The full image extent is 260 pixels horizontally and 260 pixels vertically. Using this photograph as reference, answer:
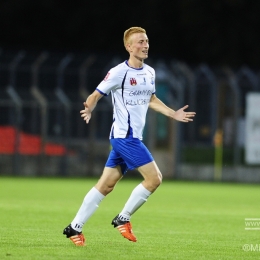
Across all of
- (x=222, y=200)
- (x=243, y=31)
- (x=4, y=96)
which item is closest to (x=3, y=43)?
(x=243, y=31)

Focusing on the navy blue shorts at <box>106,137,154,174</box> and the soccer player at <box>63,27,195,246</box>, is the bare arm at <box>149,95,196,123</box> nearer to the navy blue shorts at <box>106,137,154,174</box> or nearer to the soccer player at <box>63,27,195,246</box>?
the soccer player at <box>63,27,195,246</box>

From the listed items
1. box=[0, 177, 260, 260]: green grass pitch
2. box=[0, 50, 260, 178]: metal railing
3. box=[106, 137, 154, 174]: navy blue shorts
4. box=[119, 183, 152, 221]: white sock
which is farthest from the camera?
box=[0, 50, 260, 178]: metal railing

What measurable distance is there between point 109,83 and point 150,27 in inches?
1230

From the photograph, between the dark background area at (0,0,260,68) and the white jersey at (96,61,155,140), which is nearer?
the white jersey at (96,61,155,140)

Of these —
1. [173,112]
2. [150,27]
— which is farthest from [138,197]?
[150,27]

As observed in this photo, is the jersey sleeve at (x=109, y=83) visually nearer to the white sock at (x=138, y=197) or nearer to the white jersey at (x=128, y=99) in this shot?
the white jersey at (x=128, y=99)

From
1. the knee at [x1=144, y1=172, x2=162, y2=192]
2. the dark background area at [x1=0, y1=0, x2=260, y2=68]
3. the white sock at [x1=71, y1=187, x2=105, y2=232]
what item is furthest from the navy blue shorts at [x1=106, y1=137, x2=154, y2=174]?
the dark background area at [x1=0, y1=0, x2=260, y2=68]

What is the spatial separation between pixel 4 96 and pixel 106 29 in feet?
48.8

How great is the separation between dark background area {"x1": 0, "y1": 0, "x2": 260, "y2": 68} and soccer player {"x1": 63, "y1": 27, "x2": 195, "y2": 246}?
30.1m

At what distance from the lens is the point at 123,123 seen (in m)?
9.27

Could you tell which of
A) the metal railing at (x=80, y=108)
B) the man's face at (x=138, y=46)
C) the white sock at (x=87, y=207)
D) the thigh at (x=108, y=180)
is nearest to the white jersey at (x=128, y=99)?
the man's face at (x=138, y=46)

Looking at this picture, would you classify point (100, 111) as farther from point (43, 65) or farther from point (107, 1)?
point (107, 1)

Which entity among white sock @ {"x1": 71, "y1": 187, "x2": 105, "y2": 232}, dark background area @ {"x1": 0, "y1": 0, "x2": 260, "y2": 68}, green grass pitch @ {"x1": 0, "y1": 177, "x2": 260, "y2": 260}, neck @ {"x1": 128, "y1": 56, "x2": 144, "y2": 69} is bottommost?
green grass pitch @ {"x1": 0, "y1": 177, "x2": 260, "y2": 260}

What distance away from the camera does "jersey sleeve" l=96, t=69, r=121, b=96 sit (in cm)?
909
